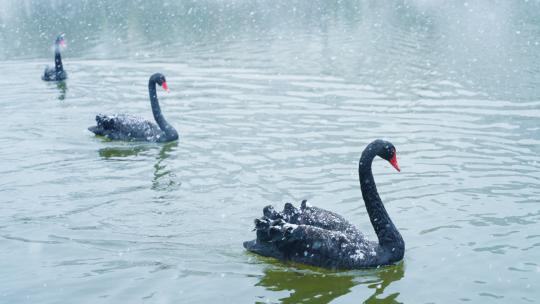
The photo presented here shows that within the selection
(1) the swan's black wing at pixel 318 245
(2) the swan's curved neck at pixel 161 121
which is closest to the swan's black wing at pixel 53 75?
(2) the swan's curved neck at pixel 161 121

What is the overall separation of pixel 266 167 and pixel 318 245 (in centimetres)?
366

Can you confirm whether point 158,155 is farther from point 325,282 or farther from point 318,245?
point 325,282

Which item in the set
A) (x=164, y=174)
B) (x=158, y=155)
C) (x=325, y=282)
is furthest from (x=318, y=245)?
(x=158, y=155)

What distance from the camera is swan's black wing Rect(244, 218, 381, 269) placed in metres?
7.33

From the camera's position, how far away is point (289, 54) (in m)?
21.5

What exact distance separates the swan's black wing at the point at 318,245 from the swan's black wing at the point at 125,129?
556 centimetres

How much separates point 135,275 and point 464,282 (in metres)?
3.31

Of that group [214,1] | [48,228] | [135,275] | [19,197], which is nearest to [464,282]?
[135,275]

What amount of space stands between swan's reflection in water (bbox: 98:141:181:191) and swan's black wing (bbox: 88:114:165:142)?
149 millimetres

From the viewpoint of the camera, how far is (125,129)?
12594mm

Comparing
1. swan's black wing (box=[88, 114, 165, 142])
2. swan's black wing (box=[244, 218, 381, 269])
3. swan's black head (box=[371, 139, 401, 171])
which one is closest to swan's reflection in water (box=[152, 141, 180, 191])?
swan's black wing (box=[88, 114, 165, 142])

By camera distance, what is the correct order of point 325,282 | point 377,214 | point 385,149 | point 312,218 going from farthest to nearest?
1. point 312,218
2. point 377,214
3. point 385,149
4. point 325,282

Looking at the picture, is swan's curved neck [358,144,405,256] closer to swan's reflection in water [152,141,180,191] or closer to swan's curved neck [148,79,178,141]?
swan's reflection in water [152,141,180,191]

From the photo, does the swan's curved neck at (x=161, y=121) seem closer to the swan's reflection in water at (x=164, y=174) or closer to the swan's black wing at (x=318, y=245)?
the swan's reflection in water at (x=164, y=174)
